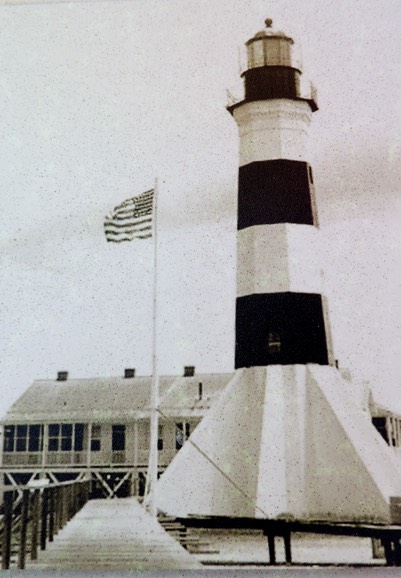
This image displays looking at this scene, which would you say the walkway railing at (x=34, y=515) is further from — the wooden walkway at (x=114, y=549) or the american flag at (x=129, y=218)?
the american flag at (x=129, y=218)

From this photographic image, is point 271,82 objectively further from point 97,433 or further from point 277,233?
point 97,433

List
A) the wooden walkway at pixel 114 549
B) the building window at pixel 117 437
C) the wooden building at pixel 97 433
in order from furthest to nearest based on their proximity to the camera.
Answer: the building window at pixel 117 437 → the wooden building at pixel 97 433 → the wooden walkway at pixel 114 549

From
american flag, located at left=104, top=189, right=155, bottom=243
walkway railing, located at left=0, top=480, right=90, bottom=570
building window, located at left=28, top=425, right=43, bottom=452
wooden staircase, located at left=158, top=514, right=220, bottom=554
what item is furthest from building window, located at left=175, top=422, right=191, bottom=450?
building window, located at left=28, top=425, right=43, bottom=452

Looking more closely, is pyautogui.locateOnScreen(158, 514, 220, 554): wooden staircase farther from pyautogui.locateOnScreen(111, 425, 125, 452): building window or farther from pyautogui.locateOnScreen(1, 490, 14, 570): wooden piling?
pyautogui.locateOnScreen(111, 425, 125, 452): building window

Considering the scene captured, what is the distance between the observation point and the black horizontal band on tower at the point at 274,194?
30.0 ft

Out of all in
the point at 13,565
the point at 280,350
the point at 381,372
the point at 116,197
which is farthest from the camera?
the point at 280,350

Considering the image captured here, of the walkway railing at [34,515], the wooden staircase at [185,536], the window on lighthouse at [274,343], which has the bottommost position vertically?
the wooden staircase at [185,536]

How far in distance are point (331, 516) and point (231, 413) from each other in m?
1.49

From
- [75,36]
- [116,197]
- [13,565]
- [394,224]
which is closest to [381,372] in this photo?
[394,224]

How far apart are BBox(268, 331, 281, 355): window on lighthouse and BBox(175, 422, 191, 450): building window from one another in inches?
53.0

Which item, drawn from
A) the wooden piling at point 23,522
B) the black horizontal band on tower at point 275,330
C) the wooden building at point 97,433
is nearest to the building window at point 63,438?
the wooden building at point 97,433

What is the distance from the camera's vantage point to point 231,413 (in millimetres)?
8492

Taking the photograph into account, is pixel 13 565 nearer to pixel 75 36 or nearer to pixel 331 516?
pixel 331 516

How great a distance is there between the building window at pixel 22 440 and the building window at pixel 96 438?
0.76m
